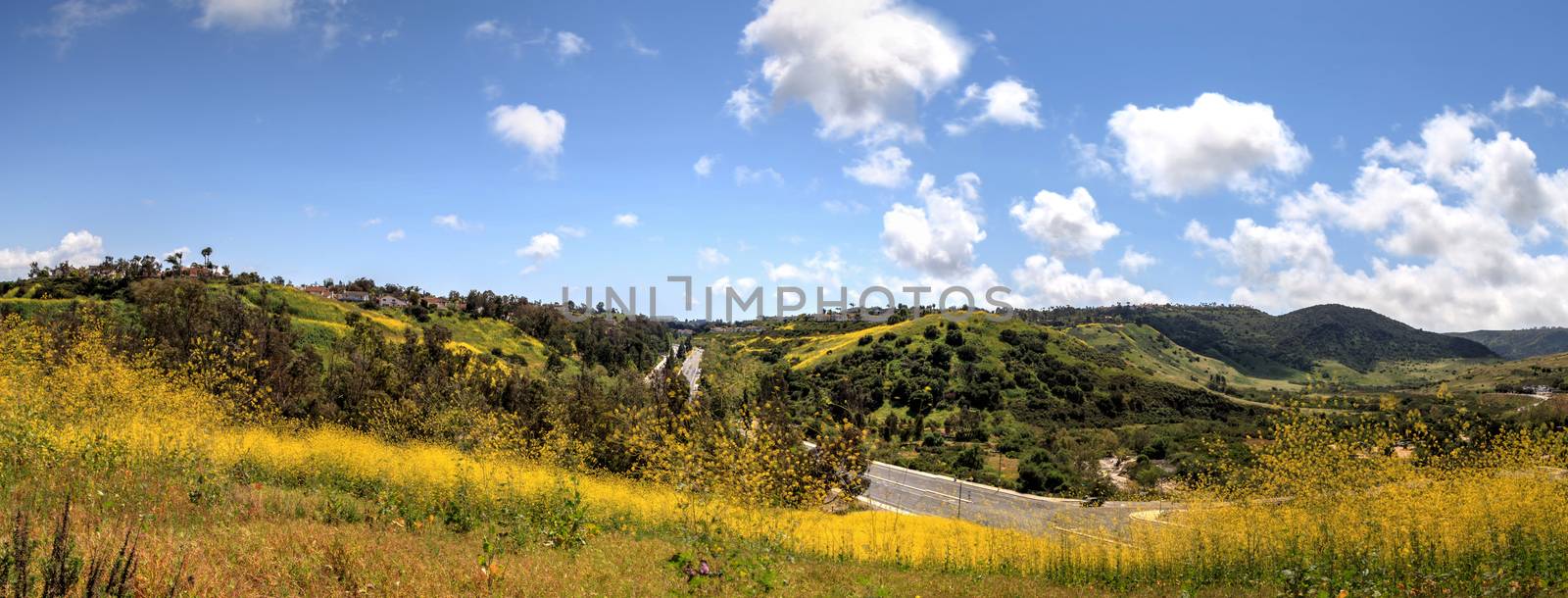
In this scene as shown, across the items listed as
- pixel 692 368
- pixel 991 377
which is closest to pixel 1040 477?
pixel 991 377

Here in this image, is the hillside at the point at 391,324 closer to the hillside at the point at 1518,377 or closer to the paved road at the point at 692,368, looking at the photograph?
the paved road at the point at 692,368

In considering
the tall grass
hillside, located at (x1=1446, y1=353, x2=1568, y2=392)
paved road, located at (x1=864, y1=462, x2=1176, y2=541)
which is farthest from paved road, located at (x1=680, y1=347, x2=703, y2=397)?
hillside, located at (x1=1446, y1=353, x2=1568, y2=392)

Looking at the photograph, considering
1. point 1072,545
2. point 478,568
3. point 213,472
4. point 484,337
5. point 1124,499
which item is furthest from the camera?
point 484,337

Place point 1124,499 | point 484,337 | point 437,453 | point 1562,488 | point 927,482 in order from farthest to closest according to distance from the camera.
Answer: point 484,337
point 927,482
point 1124,499
point 437,453
point 1562,488

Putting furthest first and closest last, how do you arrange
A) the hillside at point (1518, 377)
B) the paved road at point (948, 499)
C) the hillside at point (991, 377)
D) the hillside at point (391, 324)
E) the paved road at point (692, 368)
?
the paved road at point (692, 368), the hillside at point (1518, 377), the hillside at point (991, 377), the hillside at point (391, 324), the paved road at point (948, 499)

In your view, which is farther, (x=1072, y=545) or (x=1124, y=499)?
(x=1124, y=499)

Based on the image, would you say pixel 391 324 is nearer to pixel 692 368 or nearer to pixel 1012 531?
pixel 692 368

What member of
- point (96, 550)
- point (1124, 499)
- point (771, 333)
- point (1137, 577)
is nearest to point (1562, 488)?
point (1137, 577)

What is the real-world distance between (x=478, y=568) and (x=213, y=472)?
6971 mm

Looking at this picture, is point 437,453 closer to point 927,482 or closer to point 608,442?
point 608,442

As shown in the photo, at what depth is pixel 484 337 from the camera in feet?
279

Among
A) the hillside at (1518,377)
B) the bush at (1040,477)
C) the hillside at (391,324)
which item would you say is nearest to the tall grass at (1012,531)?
the bush at (1040,477)

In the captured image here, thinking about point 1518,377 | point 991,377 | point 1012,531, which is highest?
point 1012,531

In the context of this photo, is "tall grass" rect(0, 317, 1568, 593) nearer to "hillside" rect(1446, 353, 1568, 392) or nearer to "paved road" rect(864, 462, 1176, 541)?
"paved road" rect(864, 462, 1176, 541)
